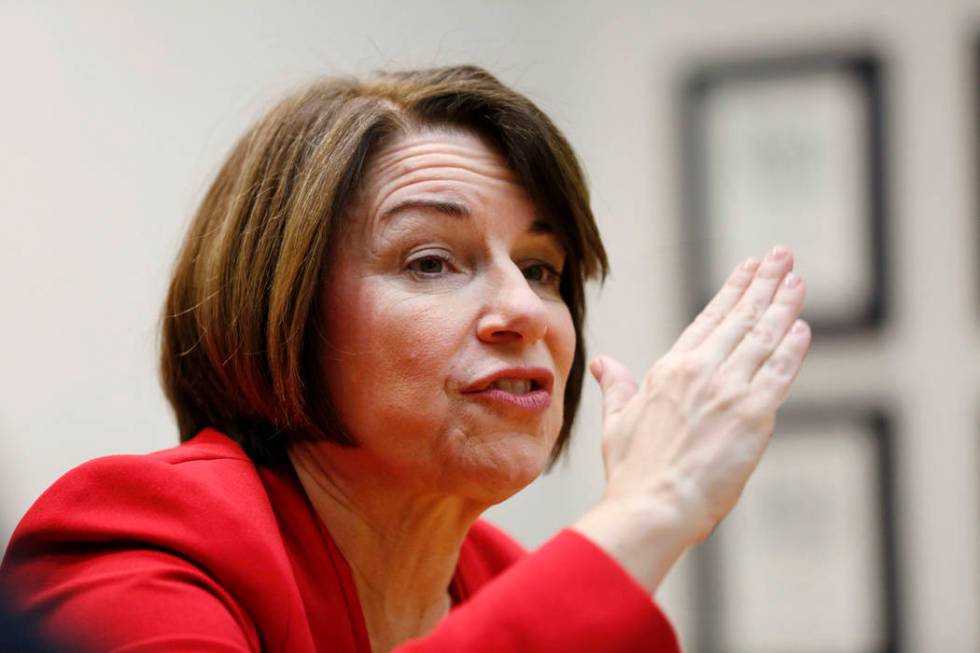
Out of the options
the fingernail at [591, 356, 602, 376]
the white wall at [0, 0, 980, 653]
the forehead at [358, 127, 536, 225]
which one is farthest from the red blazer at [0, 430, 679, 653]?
the white wall at [0, 0, 980, 653]

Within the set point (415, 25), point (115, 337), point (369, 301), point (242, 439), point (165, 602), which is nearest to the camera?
point (165, 602)

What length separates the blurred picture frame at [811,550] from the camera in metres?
3.48

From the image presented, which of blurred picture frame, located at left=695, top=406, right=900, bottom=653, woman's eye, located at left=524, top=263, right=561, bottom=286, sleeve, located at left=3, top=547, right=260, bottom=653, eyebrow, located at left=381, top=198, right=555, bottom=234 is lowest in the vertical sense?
blurred picture frame, located at left=695, top=406, right=900, bottom=653

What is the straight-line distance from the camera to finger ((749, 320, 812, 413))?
1283 mm

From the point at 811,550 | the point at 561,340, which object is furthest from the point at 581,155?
Answer: the point at 561,340

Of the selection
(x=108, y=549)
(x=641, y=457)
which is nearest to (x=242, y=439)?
(x=108, y=549)

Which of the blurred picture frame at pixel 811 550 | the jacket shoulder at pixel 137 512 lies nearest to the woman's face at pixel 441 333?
the jacket shoulder at pixel 137 512

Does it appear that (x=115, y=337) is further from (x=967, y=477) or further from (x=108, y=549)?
(x=967, y=477)

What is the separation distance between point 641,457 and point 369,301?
0.42 meters

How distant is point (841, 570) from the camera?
11.5 feet

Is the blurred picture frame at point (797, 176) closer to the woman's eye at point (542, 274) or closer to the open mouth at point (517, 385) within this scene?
the woman's eye at point (542, 274)

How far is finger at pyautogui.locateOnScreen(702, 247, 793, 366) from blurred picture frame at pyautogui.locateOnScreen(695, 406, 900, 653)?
2.21m

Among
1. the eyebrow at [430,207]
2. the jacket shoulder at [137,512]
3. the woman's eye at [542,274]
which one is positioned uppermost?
the eyebrow at [430,207]

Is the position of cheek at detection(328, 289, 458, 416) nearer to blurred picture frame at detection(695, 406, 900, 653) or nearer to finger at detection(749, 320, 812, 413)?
finger at detection(749, 320, 812, 413)
